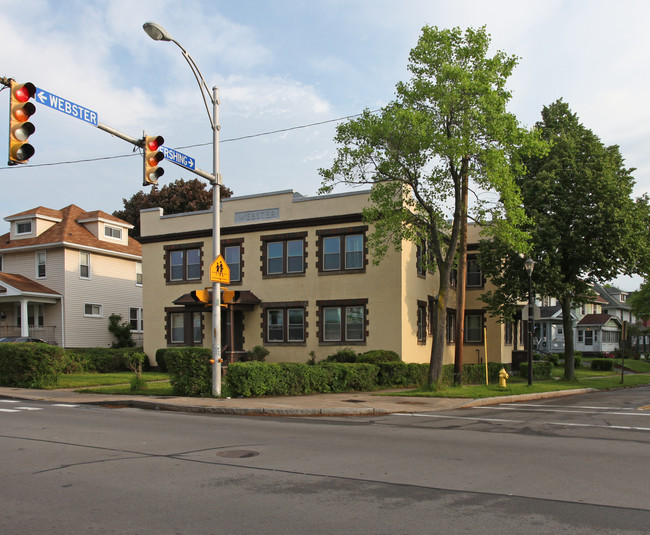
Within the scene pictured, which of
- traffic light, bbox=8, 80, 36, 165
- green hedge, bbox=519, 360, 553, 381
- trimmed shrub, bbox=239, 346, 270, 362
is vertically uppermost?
traffic light, bbox=8, 80, 36, 165

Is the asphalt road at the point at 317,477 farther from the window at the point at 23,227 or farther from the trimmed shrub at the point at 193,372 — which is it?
the window at the point at 23,227

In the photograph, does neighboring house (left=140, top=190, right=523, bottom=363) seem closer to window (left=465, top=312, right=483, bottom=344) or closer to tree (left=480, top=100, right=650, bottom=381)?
window (left=465, top=312, right=483, bottom=344)

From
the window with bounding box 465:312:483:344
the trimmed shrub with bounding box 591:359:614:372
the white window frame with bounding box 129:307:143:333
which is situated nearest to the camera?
the window with bounding box 465:312:483:344

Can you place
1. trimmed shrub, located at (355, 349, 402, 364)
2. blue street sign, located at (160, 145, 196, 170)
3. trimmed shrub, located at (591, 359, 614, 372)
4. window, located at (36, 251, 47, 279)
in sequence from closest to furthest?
blue street sign, located at (160, 145, 196, 170) → trimmed shrub, located at (355, 349, 402, 364) → window, located at (36, 251, 47, 279) → trimmed shrub, located at (591, 359, 614, 372)

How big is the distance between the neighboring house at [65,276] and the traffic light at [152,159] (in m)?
25.7

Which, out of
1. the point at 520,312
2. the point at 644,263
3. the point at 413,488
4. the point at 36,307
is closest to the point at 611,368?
the point at 520,312

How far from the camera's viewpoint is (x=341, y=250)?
2927 centimetres

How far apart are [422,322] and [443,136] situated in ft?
41.2

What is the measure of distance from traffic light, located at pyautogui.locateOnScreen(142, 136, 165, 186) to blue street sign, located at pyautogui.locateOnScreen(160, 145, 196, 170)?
1.36m

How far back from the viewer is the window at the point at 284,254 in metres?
30.2

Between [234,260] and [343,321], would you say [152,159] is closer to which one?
[343,321]

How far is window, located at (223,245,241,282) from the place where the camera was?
31781 mm

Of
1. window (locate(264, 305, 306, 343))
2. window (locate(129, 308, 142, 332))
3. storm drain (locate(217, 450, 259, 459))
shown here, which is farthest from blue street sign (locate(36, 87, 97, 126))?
window (locate(129, 308, 142, 332))

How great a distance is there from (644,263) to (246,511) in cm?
2951
